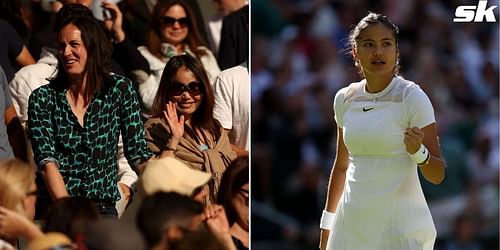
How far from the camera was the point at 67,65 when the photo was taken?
6594mm

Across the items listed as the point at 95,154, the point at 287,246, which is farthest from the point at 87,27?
the point at 287,246

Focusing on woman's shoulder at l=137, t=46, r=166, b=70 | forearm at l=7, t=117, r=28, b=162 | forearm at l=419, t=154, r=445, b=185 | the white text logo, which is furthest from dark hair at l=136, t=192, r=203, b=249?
the white text logo

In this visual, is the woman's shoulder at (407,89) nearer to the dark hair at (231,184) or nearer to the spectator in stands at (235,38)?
the dark hair at (231,184)

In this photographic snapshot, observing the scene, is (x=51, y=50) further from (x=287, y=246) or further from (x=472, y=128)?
(x=472, y=128)

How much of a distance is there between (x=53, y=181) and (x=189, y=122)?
867mm

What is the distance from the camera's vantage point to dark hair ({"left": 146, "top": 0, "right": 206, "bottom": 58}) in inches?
283

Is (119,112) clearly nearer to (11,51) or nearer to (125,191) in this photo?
(125,191)

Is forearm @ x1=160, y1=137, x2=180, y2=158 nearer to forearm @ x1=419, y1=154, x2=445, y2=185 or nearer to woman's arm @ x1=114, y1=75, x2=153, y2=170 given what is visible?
woman's arm @ x1=114, y1=75, x2=153, y2=170

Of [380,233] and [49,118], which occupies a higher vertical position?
[49,118]

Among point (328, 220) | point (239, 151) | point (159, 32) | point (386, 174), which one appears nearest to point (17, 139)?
point (159, 32)

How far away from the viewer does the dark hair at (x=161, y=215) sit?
15.1 ft

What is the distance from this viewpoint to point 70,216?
569 centimetres

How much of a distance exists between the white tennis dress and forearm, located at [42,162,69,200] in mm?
1371

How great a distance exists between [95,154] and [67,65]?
45cm
